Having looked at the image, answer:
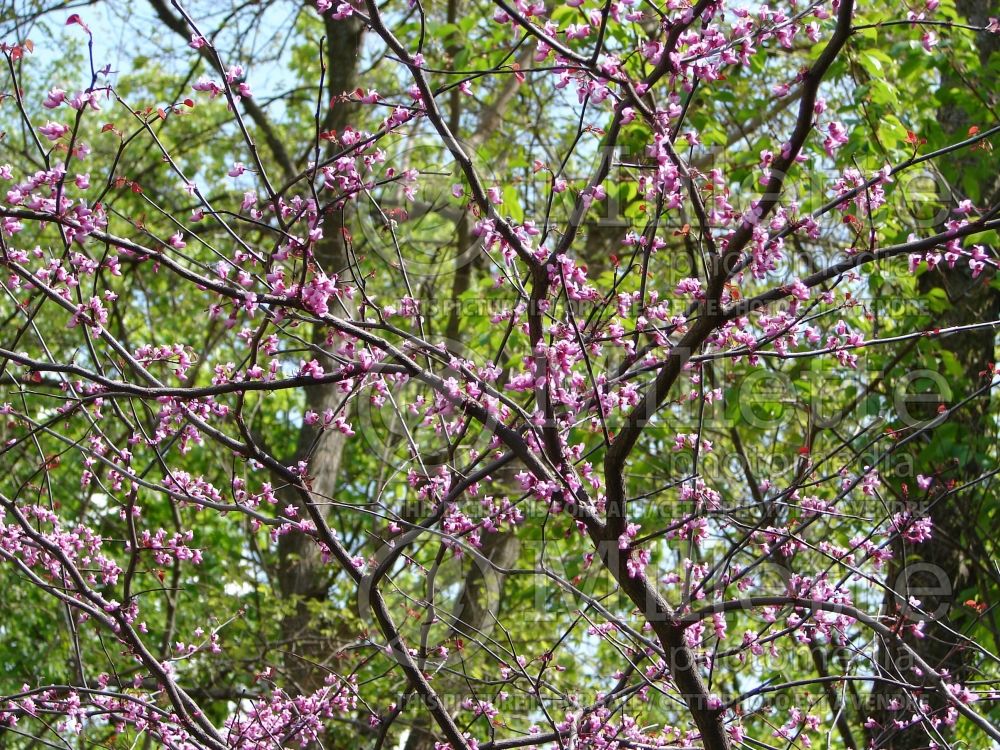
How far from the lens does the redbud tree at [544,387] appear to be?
327 cm

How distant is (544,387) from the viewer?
11.2ft

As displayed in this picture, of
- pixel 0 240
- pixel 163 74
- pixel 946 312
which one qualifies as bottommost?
pixel 0 240

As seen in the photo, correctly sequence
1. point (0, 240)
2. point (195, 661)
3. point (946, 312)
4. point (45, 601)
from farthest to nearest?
1. point (45, 601)
2. point (195, 661)
3. point (946, 312)
4. point (0, 240)

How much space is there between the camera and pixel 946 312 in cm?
658

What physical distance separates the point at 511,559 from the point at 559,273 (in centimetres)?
546

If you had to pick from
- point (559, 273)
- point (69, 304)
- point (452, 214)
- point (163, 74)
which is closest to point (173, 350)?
point (69, 304)

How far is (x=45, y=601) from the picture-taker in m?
10.3

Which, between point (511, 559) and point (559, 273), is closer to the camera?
point (559, 273)

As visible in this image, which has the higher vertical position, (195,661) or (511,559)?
(511,559)

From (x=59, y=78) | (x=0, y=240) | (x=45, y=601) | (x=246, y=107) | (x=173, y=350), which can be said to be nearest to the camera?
(x=0, y=240)

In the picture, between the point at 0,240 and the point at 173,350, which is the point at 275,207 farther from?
the point at 173,350

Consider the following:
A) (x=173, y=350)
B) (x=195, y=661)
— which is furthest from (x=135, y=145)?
(x=173, y=350)

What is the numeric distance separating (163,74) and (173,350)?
9.23 metres

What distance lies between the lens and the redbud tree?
327 cm
